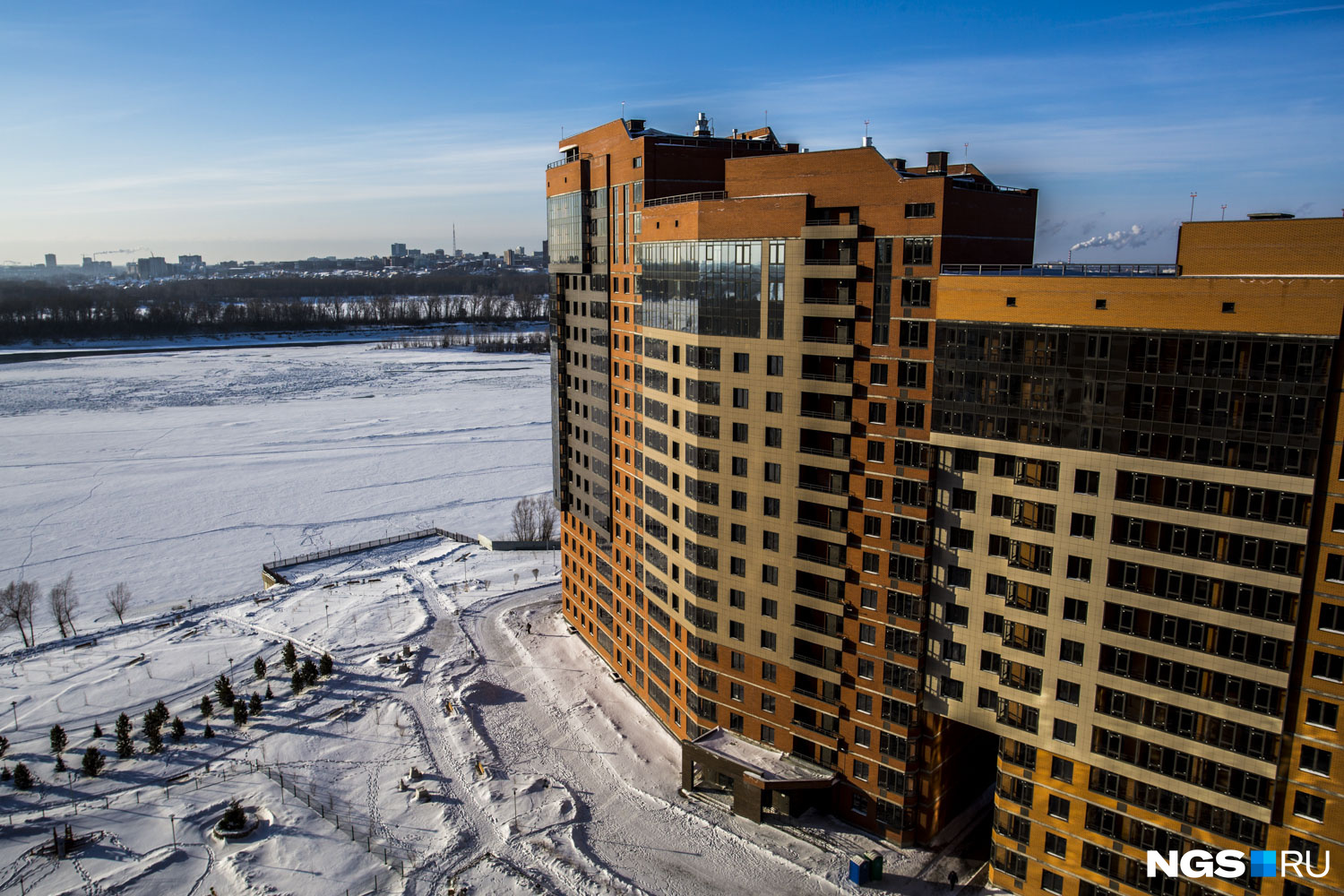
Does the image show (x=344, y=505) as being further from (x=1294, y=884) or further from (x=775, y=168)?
(x=1294, y=884)

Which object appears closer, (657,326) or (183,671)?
(657,326)

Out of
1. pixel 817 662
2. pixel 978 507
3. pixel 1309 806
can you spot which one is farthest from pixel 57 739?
pixel 1309 806

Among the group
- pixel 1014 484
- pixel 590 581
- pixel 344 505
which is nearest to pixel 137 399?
pixel 344 505

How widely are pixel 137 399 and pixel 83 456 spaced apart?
195ft

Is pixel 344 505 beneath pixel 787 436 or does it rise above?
beneath

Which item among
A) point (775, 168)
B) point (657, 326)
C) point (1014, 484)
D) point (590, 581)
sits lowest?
point (590, 581)

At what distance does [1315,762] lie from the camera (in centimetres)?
3291

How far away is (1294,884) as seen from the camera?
33.7 meters

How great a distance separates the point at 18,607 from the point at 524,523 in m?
51.0

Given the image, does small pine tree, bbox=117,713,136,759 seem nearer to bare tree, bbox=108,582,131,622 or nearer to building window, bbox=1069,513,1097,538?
bare tree, bbox=108,582,131,622

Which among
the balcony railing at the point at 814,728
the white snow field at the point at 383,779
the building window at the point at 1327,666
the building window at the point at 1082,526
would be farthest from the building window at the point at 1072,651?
the white snow field at the point at 383,779

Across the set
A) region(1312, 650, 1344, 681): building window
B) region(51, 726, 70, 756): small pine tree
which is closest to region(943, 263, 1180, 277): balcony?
region(1312, 650, 1344, 681): building window

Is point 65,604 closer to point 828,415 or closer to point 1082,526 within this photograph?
point 828,415

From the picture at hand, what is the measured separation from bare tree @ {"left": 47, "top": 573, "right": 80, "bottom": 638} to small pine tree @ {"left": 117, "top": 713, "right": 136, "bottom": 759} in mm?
30286
